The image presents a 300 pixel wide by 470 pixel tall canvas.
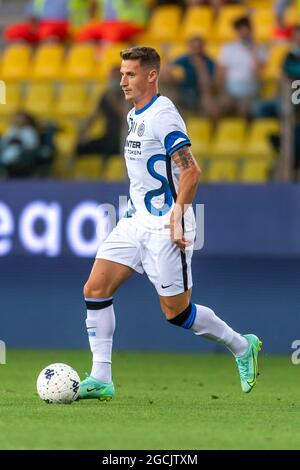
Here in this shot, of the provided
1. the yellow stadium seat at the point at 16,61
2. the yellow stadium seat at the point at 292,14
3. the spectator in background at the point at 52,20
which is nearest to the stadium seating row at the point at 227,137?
the yellow stadium seat at the point at 292,14

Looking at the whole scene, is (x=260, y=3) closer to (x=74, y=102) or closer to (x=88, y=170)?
(x=74, y=102)

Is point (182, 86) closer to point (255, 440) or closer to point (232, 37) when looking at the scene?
point (232, 37)

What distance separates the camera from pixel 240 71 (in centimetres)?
1391

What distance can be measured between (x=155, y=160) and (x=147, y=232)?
48 cm

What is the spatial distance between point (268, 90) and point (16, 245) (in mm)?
3045

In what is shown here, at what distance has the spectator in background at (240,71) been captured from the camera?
1327 cm

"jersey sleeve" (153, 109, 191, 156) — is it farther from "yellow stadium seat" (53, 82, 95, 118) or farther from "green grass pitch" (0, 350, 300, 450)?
"yellow stadium seat" (53, 82, 95, 118)

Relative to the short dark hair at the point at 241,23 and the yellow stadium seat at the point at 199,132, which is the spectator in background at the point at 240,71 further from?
the yellow stadium seat at the point at 199,132

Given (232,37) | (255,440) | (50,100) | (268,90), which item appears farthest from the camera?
(232,37)

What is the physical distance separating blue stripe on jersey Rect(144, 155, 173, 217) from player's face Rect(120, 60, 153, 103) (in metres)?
0.43

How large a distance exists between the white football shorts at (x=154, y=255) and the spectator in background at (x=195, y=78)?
15.7 feet

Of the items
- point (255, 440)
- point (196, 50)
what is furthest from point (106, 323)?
point (196, 50)

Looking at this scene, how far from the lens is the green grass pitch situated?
6.57m

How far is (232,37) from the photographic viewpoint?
15.4 meters
